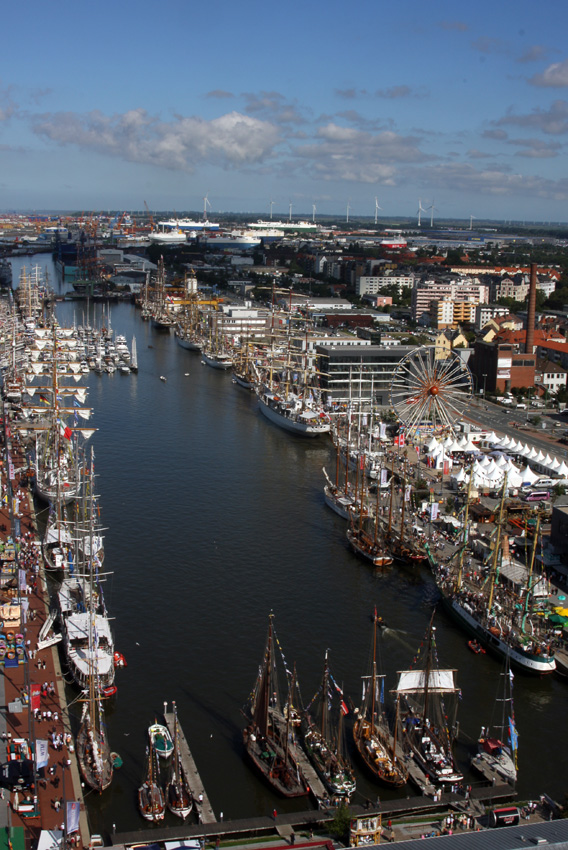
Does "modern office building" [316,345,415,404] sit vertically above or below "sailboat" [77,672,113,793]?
above

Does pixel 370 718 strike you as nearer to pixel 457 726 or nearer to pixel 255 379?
pixel 457 726

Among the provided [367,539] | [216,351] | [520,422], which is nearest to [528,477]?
[367,539]

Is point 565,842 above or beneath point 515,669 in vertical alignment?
above

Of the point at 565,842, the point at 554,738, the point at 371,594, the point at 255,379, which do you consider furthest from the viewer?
the point at 255,379

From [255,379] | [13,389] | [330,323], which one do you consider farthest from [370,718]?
[330,323]

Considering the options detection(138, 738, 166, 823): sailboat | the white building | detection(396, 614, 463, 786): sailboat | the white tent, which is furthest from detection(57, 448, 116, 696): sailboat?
the white building

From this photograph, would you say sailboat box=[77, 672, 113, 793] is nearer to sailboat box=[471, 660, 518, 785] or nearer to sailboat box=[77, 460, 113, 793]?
sailboat box=[77, 460, 113, 793]

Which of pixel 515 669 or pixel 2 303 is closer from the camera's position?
pixel 515 669
